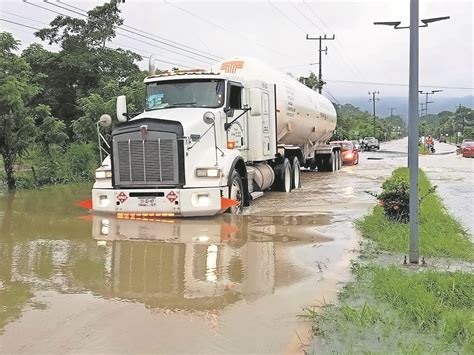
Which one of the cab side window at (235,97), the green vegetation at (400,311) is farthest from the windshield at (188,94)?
the green vegetation at (400,311)

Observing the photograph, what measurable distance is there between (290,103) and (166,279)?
11697mm

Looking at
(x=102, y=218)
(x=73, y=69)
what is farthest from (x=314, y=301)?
(x=73, y=69)

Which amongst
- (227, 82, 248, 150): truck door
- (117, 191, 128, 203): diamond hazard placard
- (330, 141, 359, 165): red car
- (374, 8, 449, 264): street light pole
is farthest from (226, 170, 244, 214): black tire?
(330, 141, 359, 165): red car

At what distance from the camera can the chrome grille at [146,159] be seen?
10.2 metres

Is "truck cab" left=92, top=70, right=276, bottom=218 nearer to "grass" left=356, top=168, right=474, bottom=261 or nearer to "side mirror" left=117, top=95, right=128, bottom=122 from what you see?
"side mirror" left=117, top=95, right=128, bottom=122

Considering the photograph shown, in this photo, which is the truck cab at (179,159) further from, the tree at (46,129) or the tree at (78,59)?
the tree at (78,59)

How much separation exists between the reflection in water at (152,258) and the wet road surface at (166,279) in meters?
0.02

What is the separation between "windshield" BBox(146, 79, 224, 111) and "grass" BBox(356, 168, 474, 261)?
12.9ft

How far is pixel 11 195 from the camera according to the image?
16.1m

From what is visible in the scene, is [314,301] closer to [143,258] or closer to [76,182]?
[143,258]

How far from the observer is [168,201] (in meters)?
10.2

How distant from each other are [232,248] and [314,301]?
2.76 meters

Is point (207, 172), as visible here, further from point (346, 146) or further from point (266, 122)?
point (346, 146)

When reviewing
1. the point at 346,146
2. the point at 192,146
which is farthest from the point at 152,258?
the point at 346,146
